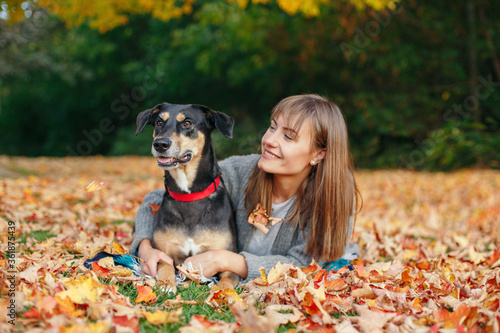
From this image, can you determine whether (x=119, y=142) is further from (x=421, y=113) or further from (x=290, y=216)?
(x=290, y=216)

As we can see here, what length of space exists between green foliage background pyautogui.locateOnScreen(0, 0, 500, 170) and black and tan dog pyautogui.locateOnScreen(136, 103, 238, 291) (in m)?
9.38

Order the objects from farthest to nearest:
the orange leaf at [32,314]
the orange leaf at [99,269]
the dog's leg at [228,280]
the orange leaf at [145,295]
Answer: the dog's leg at [228,280], the orange leaf at [99,269], the orange leaf at [145,295], the orange leaf at [32,314]

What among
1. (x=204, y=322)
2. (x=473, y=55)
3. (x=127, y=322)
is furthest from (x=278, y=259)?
(x=473, y=55)

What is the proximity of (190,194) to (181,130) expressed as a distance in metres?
0.44

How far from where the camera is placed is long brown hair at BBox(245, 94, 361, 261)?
10.7 feet

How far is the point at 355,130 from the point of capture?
1468 centimetres

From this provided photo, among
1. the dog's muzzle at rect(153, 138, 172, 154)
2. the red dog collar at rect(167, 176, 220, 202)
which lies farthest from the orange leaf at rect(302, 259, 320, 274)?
the dog's muzzle at rect(153, 138, 172, 154)

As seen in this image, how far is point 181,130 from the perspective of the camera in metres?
3.03

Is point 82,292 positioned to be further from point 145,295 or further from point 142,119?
point 142,119

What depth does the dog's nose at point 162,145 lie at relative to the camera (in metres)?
2.87

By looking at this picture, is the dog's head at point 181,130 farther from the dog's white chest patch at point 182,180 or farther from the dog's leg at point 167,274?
the dog's leg at point 167,274

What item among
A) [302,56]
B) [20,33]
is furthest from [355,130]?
[20,33]

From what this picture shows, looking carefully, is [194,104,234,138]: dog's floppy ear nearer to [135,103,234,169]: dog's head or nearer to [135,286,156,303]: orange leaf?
[135,103,234,169]: dog's head

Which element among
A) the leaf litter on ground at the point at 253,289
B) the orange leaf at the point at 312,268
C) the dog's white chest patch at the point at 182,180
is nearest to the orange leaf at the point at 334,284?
the leaf litter on ground at the point at 253,289
